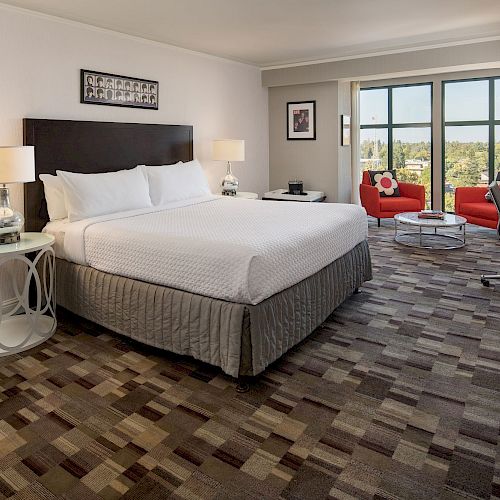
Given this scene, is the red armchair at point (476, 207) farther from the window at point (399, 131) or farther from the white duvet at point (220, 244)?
the white duvet at point (220, 244)

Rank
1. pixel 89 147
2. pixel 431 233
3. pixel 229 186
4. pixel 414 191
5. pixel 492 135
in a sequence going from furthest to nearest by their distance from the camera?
pixel 492 135
pixel 414 191
pixel 431 233
pixel 229 186
pixel 89 147

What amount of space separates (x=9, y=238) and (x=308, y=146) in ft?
15.3

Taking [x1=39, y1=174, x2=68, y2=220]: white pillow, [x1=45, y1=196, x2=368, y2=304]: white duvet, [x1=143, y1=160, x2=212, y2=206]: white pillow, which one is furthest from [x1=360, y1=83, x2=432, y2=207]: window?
[x1=39, y1=174, x2=68, y2=220]: white pillow

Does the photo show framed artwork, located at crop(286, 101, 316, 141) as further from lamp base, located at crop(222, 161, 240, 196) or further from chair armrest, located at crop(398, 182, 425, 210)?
lamp base, located at crop(222, 161, 240, 196)

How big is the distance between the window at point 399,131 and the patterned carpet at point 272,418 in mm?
4744

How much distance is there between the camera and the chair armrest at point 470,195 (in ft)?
19.4

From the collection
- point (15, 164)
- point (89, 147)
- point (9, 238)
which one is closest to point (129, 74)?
point (89, 147)

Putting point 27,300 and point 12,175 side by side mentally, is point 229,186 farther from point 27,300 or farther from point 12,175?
point 27,300

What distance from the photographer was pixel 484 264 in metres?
4.75

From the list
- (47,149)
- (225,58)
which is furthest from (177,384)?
(225,58)

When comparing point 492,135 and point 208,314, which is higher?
point 492,135

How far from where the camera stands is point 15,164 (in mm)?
3008

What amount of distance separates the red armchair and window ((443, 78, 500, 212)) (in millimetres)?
1489

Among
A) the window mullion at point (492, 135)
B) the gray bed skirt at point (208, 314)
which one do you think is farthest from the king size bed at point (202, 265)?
the window mullion at point (492, 135)
